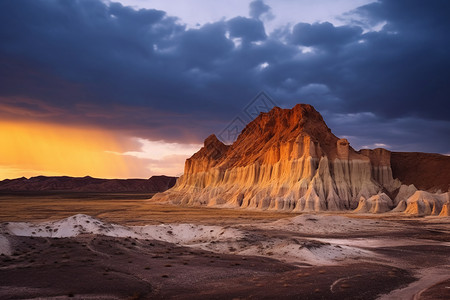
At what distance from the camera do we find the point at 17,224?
80.8 feet

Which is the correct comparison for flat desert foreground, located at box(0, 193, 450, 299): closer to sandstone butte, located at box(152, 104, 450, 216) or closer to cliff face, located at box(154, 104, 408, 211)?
sandstone butte, located at box(152, 104, 450, 216)

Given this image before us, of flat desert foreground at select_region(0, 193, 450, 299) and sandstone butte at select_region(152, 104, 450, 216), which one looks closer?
flat desert foreground at select_region(0, 193, 450, 299)

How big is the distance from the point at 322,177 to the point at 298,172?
4785 millimetres

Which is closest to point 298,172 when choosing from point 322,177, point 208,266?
point 322,177

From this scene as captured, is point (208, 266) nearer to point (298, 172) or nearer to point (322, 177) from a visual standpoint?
point (322, 177)

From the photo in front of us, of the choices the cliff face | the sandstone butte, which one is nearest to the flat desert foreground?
the sandstone butte

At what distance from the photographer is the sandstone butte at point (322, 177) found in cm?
5884

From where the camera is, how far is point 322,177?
64.8 metres

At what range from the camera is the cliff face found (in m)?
62.9

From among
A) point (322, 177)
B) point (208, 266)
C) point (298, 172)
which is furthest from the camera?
point (298, 172)

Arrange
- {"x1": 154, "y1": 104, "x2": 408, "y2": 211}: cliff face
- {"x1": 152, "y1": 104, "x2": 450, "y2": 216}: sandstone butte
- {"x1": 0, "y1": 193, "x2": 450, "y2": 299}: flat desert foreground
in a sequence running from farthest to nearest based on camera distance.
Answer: {"x1": 154, "y1": 104, "x2": 408, "y2": 211}: cliff face → {"x1": 152, "y1": 104, "x2": 450, "y2": 216}: sandstone butte → {"x1": 0, "y1": 193, "x2": 450, "y2": 299}: flat desert foreground

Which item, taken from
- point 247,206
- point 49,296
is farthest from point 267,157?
point 49,296

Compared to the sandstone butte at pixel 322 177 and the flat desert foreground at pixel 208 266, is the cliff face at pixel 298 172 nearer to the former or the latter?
the sandstone butte at pixel 322 177

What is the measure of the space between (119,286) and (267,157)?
68.4 meters
